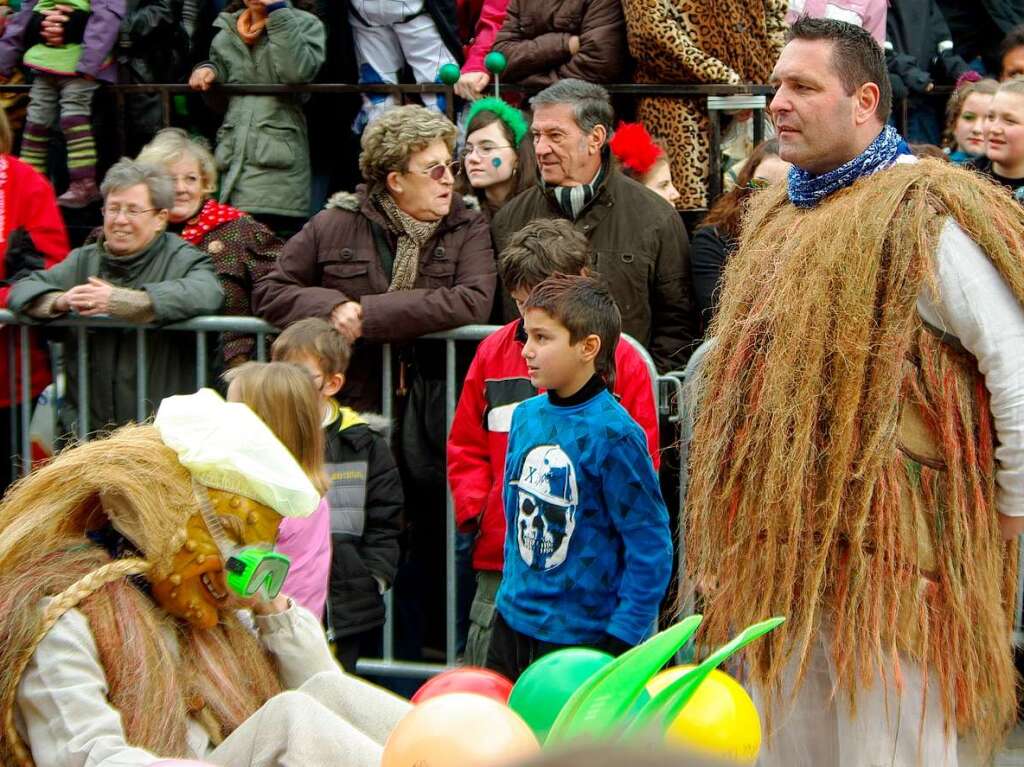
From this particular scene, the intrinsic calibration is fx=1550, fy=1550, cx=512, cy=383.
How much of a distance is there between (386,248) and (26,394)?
1443 mm

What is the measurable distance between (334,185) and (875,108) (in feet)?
14.4

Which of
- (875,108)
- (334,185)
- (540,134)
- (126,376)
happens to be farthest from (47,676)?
(334,185)

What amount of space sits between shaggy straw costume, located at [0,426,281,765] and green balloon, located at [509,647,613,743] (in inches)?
27.7

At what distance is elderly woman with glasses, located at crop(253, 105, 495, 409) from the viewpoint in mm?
5516

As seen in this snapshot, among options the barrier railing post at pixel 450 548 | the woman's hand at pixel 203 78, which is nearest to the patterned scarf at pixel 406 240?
the barrier railing post at pixel 450 548

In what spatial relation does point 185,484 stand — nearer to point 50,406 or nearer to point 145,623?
point 145,623

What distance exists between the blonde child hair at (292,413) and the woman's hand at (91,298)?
5.07ft

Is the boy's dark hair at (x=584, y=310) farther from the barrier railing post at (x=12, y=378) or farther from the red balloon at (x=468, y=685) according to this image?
the barrier railing post at (x=12, y=378)

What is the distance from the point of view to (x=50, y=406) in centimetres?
575

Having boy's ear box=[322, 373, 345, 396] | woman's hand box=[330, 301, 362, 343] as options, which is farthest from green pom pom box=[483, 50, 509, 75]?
boy's ear box=[322, 373, 345, 396]

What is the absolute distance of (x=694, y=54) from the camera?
6.57 meters

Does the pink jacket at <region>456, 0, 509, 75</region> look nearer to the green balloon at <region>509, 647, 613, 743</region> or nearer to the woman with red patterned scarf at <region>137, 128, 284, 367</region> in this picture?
the woman with red patterned scarf at <region>137, 128, 284, 367</region>

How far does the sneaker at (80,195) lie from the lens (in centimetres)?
730

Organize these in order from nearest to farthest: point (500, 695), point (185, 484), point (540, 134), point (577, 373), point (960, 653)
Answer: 1. point (500, 695)
2. point (185, 484)
3. point (960, 653)
4. point (577, 373)
5. point (540, 134)
